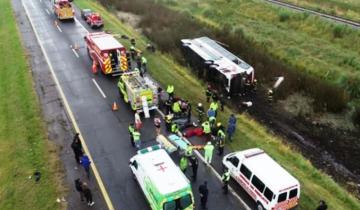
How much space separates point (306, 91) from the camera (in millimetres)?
29531

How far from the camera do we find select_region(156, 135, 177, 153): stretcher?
20109 mm

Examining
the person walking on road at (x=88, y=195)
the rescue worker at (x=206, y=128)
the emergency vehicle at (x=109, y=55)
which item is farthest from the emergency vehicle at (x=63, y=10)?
the person walking on road at (x=88, y=195)

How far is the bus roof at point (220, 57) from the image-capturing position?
2894cm

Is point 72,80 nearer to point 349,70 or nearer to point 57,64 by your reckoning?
point 57,64

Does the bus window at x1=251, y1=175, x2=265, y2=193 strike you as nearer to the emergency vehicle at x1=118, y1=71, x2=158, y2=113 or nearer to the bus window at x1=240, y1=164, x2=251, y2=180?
the bus window at x1=240, y1=164, x2=251, y2=180

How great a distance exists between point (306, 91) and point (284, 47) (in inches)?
438

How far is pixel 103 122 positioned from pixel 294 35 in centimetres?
2824

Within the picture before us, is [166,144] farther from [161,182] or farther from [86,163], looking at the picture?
[161,182]

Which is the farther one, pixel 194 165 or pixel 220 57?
pixel 220 57

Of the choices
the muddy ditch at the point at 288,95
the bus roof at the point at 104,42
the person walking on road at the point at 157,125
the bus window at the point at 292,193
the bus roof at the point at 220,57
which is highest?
the bus roof at the point at 104,42

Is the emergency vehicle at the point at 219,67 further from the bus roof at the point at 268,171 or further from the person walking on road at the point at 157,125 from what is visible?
the bus roof at the point at 268,171

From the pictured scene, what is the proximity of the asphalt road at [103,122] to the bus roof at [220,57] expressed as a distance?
8147 millimetres

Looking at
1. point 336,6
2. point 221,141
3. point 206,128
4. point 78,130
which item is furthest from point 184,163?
point 336,6

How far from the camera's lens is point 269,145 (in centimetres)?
2222
